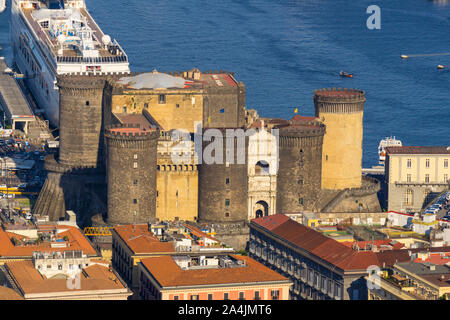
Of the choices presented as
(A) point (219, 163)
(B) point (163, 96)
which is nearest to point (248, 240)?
(A) point (219, 163)

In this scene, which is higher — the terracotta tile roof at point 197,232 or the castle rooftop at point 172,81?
the castle rooftop at point 172,81

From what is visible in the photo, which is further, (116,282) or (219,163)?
(219,163)

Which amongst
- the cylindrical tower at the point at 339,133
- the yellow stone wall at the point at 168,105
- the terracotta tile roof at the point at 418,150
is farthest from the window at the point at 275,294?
the terracotta tile roof at the point at 418,150

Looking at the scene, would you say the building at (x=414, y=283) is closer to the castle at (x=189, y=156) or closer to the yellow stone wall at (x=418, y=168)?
the castle at (x=189, y=156)

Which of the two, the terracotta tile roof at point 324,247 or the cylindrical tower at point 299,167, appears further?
the cylindrical tower at point 299,167

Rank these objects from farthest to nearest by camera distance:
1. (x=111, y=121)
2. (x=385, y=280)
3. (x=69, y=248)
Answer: (x=111, y=121), (x=69, y=248), (x=385, y=280)

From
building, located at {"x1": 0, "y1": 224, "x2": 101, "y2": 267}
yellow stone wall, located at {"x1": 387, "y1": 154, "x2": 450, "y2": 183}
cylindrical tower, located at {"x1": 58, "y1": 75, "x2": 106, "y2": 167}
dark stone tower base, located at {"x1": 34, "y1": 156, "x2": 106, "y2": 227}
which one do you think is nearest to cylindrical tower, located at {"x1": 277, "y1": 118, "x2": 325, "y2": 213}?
yellow stone wall, located at {"x1": 387, "y1": 154, "x2": 450, "y2": 183}

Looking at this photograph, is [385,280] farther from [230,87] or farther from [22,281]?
[230,87]
